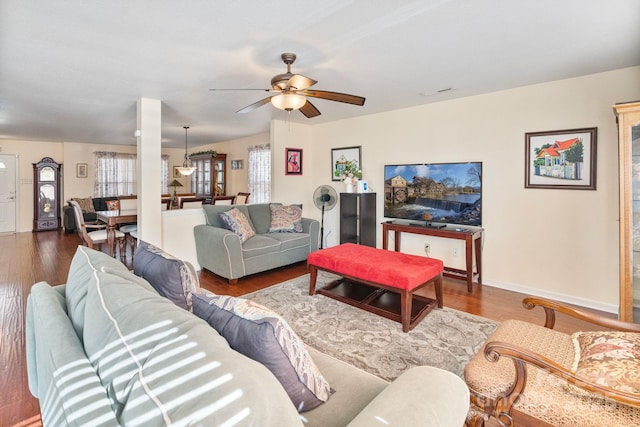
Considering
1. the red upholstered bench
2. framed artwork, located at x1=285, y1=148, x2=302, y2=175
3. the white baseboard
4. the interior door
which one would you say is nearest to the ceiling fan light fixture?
the red upholstered bench

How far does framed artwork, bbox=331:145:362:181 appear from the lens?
5.20 metres

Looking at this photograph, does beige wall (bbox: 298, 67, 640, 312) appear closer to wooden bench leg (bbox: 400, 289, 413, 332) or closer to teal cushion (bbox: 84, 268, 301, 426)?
wooden bench leg (bbox: 400, 289, 413, 332)

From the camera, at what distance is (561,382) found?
136 cm

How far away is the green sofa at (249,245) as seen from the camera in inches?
154

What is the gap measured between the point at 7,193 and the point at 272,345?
9714mm

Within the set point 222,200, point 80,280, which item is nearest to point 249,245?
point 80,280

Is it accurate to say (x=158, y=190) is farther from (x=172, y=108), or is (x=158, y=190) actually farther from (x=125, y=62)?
(x=125, y=62)

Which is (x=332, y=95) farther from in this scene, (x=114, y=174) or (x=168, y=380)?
(x=114, y=174)

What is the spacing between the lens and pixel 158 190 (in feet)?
13.7

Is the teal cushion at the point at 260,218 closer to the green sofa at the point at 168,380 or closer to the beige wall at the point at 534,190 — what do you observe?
the beige wall at the point at 534,190

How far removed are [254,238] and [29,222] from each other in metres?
7.00

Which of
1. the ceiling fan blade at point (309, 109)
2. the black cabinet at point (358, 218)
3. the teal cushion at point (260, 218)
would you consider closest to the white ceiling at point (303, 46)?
the ceiling fan blade at point (309, 109)

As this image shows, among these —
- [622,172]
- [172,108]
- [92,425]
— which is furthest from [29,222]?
[622,172]

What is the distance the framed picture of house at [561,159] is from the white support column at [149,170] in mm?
4324
